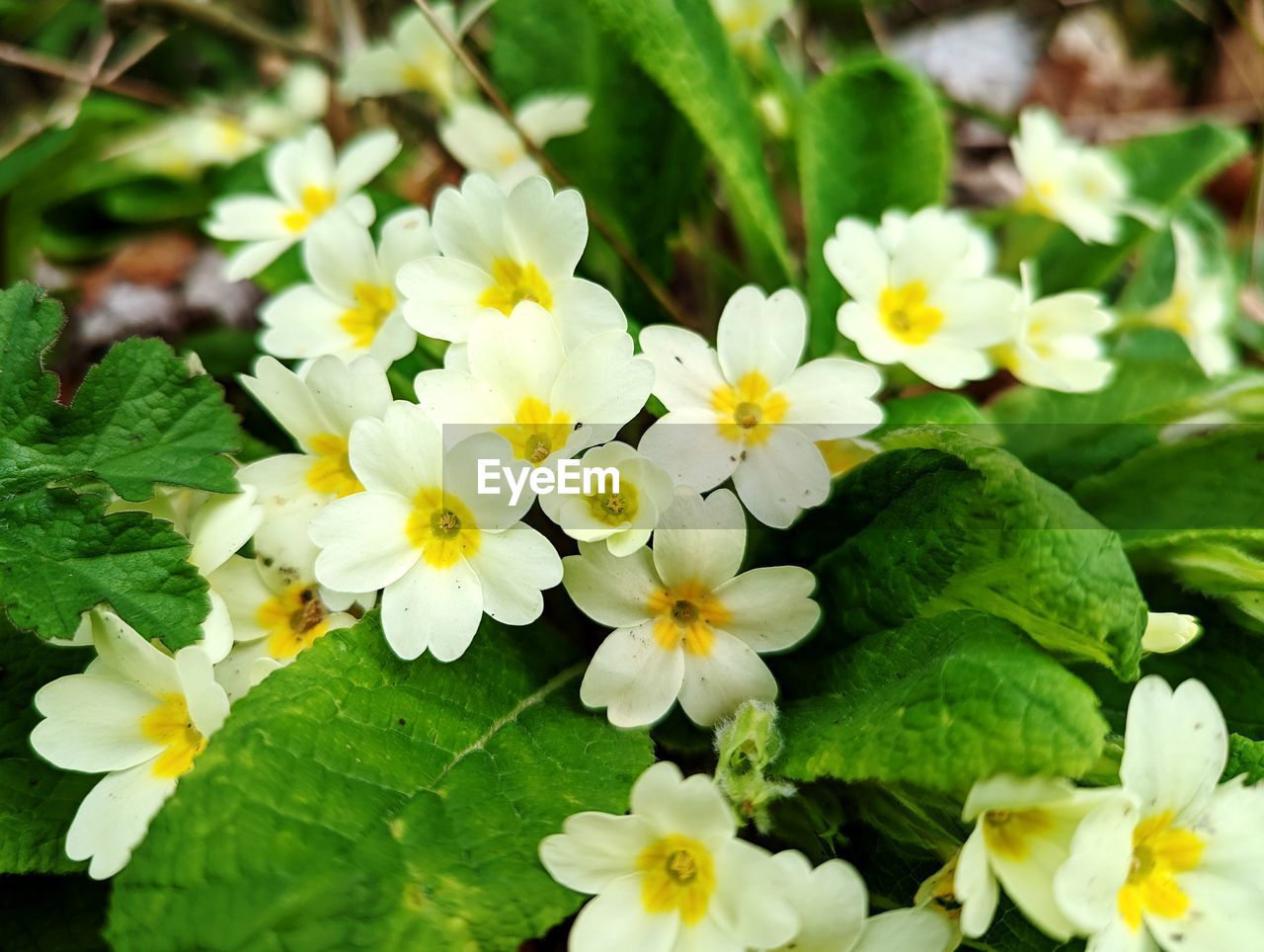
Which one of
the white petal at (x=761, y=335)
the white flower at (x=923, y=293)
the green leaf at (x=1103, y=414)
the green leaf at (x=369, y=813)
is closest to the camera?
the green leaf at (x=369, y=813)

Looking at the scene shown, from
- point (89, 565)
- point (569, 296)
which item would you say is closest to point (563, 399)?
point (569, 296)

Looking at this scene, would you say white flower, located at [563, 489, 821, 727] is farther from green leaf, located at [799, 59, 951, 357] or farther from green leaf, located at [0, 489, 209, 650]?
green leaf, located at [799, 59, 951, 357]

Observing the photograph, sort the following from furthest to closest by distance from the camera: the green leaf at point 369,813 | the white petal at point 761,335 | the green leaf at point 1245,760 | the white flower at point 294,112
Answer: the white flower at point 294,112 → the white petal at point 761,335 → the green leaf at point 1245,760 → the green leaf at point 369,813

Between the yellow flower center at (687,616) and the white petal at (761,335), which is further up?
the white petal at (761,335)

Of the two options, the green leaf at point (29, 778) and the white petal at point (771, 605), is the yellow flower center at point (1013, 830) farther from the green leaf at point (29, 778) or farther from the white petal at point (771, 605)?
the green leaf at point (29, 778)

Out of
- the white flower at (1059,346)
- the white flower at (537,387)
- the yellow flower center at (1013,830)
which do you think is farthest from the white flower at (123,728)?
the white flower at (1059,346)

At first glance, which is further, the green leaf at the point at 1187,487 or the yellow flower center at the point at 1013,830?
the green leaf at the point at 1187,487
